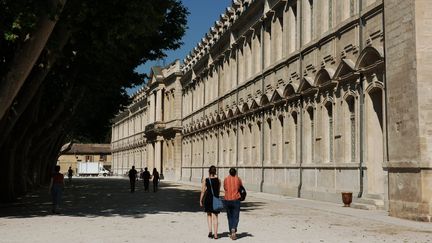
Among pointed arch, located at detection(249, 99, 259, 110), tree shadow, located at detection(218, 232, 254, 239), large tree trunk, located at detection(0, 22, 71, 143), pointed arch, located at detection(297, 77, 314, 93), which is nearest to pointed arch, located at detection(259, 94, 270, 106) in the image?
pointed arch, located at detection(249, 99, 259, 110)

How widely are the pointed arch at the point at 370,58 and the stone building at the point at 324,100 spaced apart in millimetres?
50

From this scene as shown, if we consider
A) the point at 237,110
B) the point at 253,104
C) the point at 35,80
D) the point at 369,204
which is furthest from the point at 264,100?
the point at 35,80

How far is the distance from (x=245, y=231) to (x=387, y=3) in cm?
931

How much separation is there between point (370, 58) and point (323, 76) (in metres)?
4.57

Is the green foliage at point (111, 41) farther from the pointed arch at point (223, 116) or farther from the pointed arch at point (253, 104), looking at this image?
the pointed arch at point (223, 116)

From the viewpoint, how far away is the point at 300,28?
2889 cm

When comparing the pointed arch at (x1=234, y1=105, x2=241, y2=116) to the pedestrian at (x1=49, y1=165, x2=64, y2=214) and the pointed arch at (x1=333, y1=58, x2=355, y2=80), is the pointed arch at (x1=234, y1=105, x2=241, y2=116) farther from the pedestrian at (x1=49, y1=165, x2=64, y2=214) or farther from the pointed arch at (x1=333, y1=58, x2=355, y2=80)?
the pedestrian at (x1=49, y1=165, x2=64, y2=214)

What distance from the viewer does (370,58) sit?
69.3ft

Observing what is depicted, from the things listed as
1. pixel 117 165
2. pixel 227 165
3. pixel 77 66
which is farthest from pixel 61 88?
pixel 117 165

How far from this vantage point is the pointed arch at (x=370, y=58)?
65.9 feet

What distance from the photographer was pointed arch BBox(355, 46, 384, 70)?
65.9 feet

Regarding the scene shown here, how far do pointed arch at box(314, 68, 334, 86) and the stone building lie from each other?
0.19ft

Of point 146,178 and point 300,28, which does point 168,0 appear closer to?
point 300,28

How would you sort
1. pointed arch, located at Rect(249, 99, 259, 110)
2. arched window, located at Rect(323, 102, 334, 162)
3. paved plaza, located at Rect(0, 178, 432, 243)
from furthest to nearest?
pointed arch, located at Rect(249, 99, 259, 110) < arched window, located at Rect(323, 102, 334, 162) < paved plaza, located at Rect(0, 178, 432, 243)
